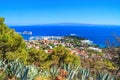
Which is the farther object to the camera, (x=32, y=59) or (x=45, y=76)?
(x=32, y=59)

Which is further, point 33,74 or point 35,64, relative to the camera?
point 35,64

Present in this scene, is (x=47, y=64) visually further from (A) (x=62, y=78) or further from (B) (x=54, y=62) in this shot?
(A) (x=62, y=78)

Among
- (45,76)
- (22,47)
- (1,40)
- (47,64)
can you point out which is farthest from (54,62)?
(45,76)

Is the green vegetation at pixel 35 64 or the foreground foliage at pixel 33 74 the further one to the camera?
the green vegetation at pixel 35 64

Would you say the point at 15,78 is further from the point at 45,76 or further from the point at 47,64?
the point at 47,64

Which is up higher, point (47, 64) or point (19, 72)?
point (19, 72)

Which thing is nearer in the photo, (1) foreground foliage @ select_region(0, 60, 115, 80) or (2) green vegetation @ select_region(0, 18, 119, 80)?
(1) foreground foliage @ select_region(0, 60, 115, 80)

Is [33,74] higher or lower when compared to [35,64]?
higher

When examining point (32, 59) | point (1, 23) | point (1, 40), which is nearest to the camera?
point (1, 40)

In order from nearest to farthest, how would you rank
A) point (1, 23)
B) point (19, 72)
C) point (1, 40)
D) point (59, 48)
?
point (19, 72) → point (1, 40) → point (1, 23) → point (59, 48)

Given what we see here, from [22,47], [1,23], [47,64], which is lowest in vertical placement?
[47,64]
